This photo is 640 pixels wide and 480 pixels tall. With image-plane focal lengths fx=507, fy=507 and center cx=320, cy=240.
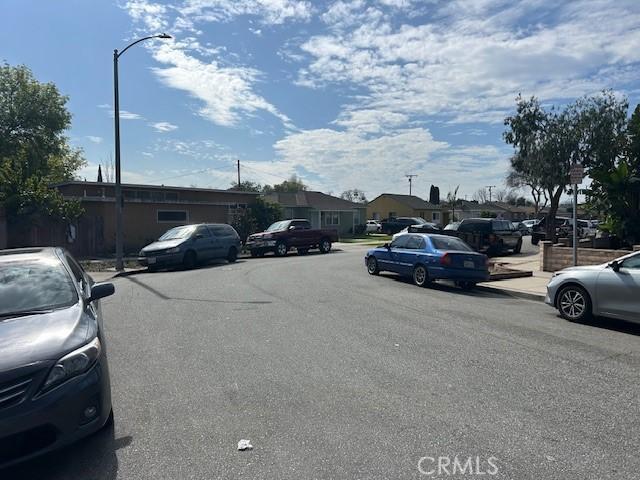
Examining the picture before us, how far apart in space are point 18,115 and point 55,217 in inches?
572

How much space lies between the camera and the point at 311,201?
47.2 meters

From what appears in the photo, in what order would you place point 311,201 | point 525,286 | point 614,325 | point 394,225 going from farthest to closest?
point 394,225 < point 311,201 < point 525,286 < point 614,325

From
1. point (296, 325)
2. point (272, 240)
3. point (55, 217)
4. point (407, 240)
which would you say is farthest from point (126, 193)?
point (296, 325)

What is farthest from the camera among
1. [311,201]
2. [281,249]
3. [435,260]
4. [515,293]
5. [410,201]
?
[410,201]

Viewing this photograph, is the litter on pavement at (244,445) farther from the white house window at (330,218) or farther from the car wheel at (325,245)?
the white house window at (330,218)

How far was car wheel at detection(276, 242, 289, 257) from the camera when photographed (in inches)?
959

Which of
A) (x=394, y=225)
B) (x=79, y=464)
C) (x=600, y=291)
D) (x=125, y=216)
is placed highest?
(x=125, y=216)

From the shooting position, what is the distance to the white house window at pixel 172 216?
2884 cm

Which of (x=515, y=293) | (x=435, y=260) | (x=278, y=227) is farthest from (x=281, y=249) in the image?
(x=515, y=293)

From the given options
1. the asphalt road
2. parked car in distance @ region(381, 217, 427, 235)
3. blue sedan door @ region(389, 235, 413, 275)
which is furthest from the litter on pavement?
parked car in distance @ region(381, 217, 427, 235)

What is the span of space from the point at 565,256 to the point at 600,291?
25.6 ft

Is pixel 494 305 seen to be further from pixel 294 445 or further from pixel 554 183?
pixel 554 183

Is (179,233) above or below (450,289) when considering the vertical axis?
above

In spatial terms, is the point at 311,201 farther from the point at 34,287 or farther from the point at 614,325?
the point at 34,287
